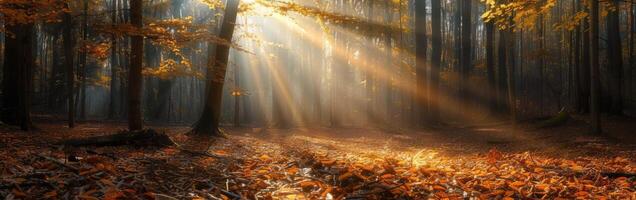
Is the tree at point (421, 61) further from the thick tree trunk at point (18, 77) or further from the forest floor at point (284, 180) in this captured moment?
the thick tree trunk at point (18, 77)

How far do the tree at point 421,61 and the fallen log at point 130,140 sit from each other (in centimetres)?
1229

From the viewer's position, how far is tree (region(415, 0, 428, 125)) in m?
17.7

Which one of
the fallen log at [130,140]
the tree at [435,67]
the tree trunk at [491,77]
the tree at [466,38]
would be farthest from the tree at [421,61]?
the fallen log at [130,140]

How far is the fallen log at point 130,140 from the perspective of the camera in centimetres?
744

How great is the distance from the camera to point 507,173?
17.0 feet

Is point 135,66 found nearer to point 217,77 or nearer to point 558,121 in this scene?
point 217,77

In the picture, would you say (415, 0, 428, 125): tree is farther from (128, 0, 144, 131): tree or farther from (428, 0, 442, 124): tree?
(128, 0, 144, 131): tree

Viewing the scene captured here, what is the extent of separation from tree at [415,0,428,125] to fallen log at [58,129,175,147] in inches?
484

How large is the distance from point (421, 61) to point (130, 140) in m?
13.4

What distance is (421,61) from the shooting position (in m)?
18.0

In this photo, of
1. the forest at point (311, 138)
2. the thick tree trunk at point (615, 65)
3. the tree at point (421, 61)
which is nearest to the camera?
the forest at point (311, 138)

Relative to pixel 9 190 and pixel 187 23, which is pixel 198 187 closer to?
pixel 9 190

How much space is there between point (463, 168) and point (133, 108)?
745cm

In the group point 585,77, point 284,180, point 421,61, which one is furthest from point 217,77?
point 585,77
